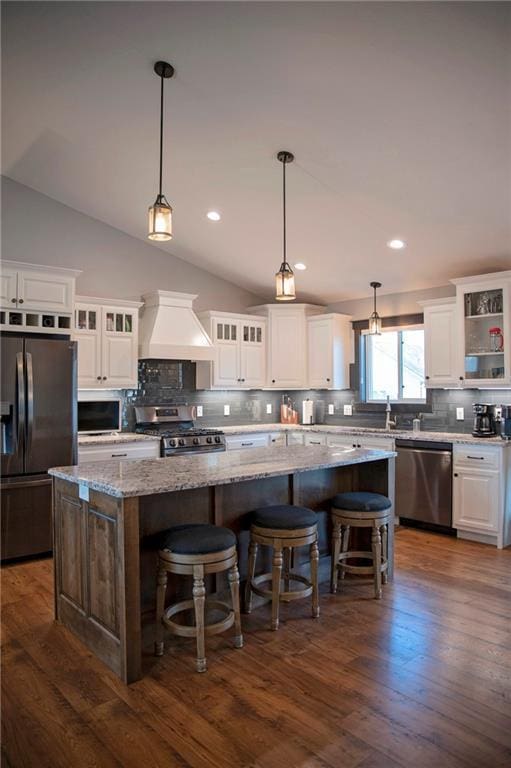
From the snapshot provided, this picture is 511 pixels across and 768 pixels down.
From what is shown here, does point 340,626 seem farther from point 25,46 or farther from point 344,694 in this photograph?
point 25,46

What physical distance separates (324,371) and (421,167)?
2.95 meters

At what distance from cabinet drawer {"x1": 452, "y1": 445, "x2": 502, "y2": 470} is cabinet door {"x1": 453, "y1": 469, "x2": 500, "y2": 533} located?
60mm

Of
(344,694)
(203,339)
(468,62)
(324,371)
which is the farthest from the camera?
(324,371)

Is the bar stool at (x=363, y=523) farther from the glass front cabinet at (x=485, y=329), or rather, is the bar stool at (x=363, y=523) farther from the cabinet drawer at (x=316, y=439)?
the cabinet drawer at (x=316, y=439)

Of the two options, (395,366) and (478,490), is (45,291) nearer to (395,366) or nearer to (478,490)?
(395,366)

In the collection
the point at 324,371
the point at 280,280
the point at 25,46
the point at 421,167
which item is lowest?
the point at 324,371

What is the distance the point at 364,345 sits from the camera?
637 centimetres

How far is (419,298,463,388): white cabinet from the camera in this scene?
5.11 metres

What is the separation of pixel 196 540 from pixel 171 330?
3208mm

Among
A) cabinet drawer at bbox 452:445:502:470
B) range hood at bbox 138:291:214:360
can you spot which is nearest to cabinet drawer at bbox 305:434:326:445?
range hood at bbox 138:291:214:360

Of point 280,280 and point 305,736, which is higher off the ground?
point 280,280

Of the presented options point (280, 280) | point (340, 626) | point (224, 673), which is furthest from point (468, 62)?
point (224, 673)

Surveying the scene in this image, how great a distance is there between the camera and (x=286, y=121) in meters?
3.55

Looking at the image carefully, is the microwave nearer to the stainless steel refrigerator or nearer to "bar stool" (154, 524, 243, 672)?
the stainless steel refrigerator
